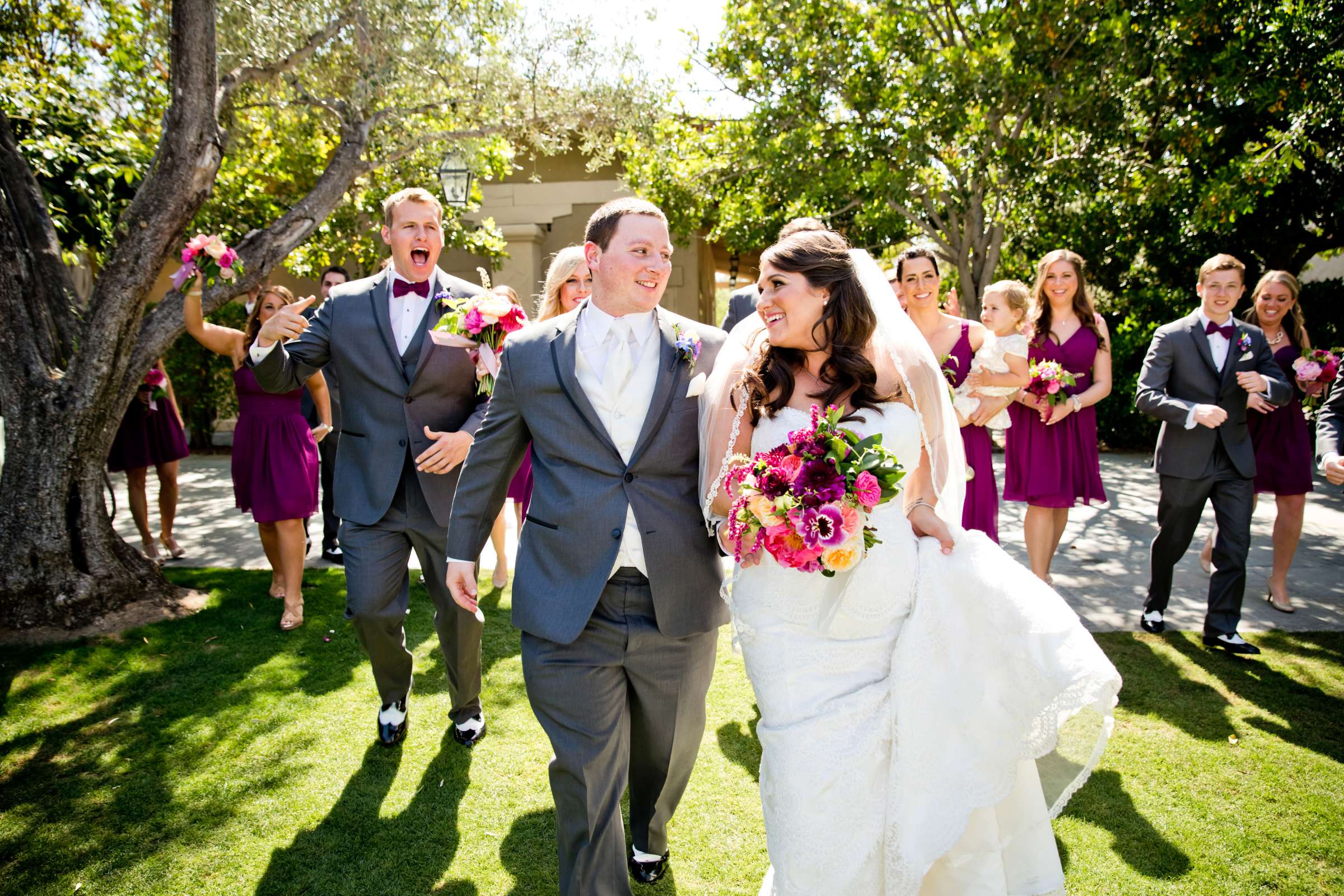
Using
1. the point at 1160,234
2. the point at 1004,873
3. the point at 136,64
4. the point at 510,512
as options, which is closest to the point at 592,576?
the point at 1004,873

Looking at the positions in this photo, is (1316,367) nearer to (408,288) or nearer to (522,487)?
(522,487)

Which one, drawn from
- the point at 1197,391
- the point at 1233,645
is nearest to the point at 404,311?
the point at 1197,391

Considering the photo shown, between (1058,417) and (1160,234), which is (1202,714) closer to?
(1058,417)

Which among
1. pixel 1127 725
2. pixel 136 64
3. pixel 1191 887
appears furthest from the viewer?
pixel 136 64

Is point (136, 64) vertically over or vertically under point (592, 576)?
over

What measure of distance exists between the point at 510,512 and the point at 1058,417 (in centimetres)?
641

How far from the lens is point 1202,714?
4.64 meters

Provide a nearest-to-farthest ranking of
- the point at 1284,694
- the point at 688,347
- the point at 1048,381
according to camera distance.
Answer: the point at 688,347 → the point at 1284,694 → the point at 1048,381

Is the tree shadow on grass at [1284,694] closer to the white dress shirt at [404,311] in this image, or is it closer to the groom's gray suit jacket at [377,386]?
the groom's gray suit jacket at [377,386]

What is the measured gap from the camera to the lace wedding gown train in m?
2.60

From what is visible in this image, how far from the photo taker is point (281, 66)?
7.61 m

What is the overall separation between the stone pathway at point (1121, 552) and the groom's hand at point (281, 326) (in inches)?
151

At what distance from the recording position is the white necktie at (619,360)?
303 centimetres

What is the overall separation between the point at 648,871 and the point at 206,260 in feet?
13.5
